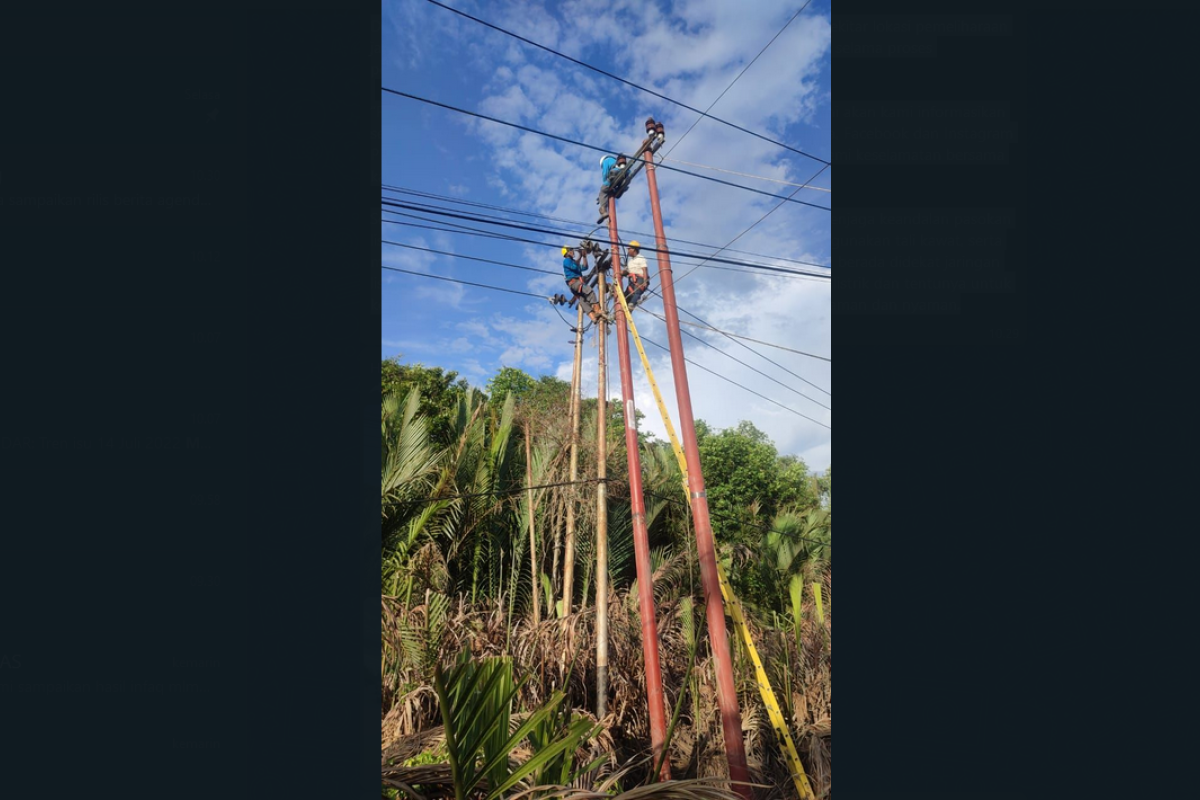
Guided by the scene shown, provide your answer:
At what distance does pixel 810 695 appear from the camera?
7.80 meters

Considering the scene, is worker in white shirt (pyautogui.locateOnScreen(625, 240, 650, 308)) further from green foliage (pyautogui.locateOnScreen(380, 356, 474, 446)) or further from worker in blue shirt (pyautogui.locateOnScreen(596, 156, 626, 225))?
green foliage (pyautogui.locateOnScreen(380, 356, 474, 446))

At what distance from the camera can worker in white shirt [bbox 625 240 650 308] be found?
26.1ft

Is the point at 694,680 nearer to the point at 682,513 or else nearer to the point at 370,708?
the point at 682,513

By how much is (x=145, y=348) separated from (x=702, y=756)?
25.2 feet

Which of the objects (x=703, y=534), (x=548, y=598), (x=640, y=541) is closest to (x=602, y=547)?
(x=640, y=541)

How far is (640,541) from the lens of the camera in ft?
23.4

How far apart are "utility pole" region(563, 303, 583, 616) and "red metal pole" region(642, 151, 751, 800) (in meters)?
2.08

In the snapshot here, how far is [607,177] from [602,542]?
15.1ft

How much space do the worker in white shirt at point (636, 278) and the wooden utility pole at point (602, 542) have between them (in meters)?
0.58

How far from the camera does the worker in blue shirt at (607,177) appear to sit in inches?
321

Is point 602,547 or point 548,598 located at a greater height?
point 602,547

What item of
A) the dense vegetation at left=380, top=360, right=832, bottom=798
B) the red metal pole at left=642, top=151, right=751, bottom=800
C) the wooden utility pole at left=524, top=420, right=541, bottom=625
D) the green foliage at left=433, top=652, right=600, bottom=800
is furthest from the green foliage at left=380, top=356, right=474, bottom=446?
the green foliage at left=433, top=652, right=600, bottom=800

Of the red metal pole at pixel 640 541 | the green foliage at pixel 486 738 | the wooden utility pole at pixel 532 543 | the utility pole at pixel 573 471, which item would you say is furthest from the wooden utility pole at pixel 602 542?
the green foliage at pixel 486 738

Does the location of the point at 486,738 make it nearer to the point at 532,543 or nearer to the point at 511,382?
the point at 532,543
